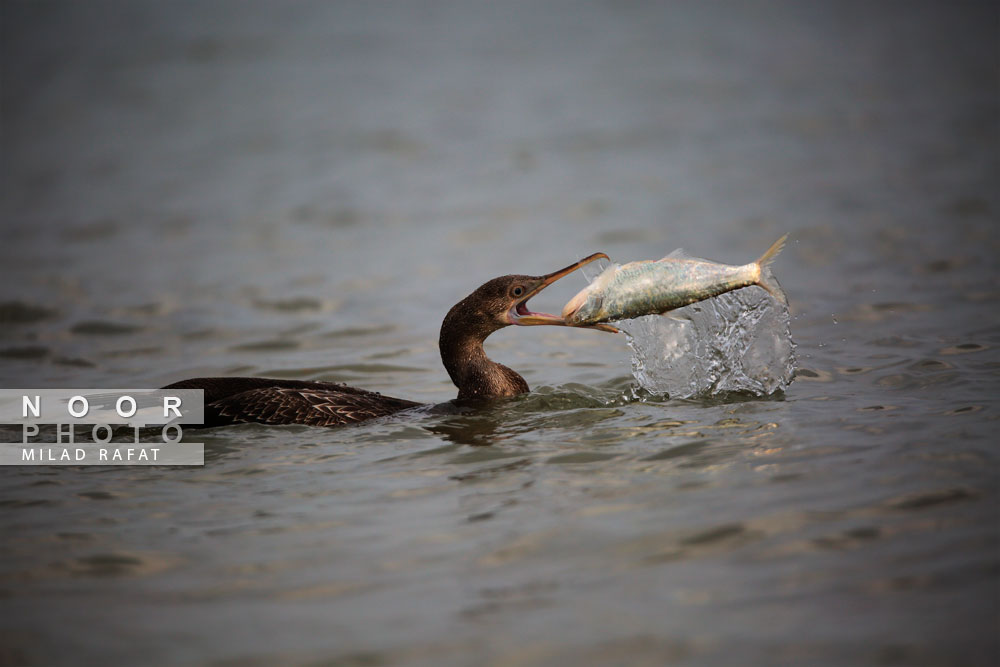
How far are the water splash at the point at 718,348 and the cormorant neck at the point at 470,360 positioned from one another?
3.12 ft

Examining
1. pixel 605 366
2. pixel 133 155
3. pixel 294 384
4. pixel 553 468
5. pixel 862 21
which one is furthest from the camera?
pixel 862 21

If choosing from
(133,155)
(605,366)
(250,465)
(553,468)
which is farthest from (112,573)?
(133,155)

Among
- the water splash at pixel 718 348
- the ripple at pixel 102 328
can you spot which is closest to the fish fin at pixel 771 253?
the water splash at pixel 718 348

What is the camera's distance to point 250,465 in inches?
A: 264

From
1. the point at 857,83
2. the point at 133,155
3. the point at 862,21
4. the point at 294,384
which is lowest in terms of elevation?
the point at 294,384

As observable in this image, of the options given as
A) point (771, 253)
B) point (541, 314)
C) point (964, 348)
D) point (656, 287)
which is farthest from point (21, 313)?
point (964, 348)

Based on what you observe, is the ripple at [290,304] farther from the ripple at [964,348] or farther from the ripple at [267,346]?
the ripple at [964,348]

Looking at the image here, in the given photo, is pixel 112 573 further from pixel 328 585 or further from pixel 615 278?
pixel 615 278

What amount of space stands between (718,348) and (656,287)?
1414 millimetres

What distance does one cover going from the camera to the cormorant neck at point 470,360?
7.73 metres

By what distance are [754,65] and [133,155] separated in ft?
45.4

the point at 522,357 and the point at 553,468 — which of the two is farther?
the point at 522,357

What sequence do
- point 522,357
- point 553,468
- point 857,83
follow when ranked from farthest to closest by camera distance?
point 857,83, point 522,357, point 553,468

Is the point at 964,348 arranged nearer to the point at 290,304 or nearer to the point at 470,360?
the point at 470,360
